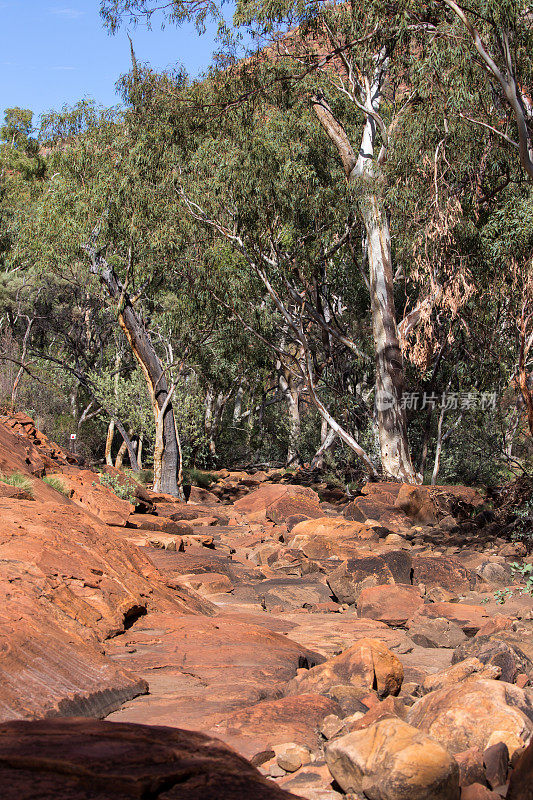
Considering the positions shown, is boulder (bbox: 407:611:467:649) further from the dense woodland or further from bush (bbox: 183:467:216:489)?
bush (bbox: 183:467:216:489)

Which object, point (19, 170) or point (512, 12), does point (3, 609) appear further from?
point (19, 170)

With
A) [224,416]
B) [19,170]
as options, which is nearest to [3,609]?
[224,416]

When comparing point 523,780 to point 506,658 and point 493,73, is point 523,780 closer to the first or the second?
point 506,658

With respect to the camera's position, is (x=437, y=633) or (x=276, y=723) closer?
(x=276, y=723)

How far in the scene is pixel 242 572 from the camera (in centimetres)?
893

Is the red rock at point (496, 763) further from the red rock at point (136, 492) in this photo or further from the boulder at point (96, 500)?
the red rock at point (136, 492)

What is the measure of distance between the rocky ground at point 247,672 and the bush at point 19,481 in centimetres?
56

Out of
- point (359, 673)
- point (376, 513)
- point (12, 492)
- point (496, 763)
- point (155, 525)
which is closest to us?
point (496, 763)

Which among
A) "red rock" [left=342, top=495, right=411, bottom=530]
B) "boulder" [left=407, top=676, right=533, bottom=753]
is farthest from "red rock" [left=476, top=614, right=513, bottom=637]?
"red rock" [left=342, top=495, right=411, bottom=530]

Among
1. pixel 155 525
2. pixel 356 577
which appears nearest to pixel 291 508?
pixel 155 525

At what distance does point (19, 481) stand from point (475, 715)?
5.55m

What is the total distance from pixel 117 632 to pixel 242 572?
13.0ft

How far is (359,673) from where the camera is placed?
4.65 metres

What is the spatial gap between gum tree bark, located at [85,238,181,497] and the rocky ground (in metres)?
7.13
